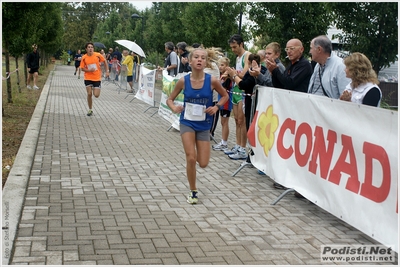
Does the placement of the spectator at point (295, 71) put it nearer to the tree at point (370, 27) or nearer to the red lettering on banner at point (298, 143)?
the red lettering on banner at point (298, 143)

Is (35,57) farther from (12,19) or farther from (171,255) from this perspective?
(171,255)

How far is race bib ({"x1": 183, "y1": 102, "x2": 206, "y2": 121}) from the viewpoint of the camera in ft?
22.1

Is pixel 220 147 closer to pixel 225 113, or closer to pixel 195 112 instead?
pixel 225 113

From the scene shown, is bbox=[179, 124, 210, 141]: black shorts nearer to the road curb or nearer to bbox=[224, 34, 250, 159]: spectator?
the road curb

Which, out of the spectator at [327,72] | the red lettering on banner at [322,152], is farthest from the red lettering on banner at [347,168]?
the spectator at [327,72]

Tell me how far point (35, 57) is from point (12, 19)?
1115 cm

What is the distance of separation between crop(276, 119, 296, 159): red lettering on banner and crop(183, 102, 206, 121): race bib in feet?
3.32

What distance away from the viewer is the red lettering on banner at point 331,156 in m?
5.09

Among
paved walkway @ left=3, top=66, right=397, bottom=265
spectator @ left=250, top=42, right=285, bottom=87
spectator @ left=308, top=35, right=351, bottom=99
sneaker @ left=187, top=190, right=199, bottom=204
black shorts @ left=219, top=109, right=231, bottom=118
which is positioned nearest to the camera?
paved walkway @ left=3, top=66, right=397, bottom=265

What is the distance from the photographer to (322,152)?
6105 mm

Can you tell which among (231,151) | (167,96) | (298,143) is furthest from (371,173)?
(167,96)

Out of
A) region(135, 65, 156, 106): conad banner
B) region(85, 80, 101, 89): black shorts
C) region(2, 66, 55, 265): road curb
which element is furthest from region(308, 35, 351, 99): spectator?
region(135, 65, 156, 106): conad banner

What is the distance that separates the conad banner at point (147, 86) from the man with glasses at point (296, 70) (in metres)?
9.36

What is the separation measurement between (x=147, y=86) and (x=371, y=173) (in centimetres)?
1301
